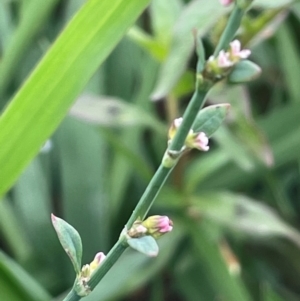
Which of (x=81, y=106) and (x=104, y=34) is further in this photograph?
(x=81, y=106)

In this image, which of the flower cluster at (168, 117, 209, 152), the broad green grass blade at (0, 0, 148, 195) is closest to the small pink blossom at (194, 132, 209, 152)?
the flower cluster at (168, 117, 209, 152)

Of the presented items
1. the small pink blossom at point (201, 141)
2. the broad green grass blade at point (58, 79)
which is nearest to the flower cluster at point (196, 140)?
the small pink blossom at point (201, 141)

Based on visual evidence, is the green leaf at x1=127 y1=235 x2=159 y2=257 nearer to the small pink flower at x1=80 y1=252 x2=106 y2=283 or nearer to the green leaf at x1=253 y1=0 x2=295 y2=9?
the small pink flower at x1=80 y1=252 x2=106 y2=283

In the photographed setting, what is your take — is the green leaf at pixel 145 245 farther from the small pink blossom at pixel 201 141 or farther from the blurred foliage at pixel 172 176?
the blurred foliage at pixel 172 176

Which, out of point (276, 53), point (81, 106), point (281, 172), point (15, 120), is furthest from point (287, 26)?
point (15, 120)

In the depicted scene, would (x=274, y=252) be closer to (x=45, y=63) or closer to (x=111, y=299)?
(x=111, y=299)

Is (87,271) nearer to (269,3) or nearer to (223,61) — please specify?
(223,61)
